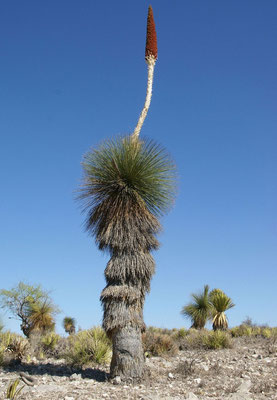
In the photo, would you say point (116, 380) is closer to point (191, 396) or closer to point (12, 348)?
point (191, 396)

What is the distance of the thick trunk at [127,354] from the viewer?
34.3ft

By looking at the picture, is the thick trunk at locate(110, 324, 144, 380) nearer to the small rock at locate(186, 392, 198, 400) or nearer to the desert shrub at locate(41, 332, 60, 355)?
the small rock at locate(186, 392, 198, 400)

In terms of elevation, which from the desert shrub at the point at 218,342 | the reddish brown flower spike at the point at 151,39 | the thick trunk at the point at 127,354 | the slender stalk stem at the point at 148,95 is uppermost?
the reddish brown flower spike at the point at 151,39

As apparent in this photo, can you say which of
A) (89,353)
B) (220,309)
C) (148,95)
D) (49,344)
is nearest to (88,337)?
(89,353)

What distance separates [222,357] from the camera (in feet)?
46.0

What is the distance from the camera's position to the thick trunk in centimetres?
1046

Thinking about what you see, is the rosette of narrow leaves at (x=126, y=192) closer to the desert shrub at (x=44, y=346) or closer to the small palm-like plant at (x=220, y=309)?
the desert shrub at (x=44, y=346)

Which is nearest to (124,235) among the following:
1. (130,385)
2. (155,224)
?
(155,224)

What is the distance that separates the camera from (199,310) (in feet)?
81.0

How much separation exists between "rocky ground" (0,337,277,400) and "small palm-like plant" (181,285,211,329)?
10.2 meters

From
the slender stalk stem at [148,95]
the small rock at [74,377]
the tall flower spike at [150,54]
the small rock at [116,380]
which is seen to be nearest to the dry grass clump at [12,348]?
the small rock at [74,377]

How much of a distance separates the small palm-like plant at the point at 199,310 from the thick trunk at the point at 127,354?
14374 mm

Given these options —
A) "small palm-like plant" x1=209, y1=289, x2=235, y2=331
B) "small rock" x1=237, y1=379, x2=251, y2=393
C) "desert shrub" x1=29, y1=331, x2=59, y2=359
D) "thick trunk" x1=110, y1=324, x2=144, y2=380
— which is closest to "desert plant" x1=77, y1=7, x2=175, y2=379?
"thick trunk" x1=110, y1=324, x2=144, y2=380

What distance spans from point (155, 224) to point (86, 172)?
8.99 ft
